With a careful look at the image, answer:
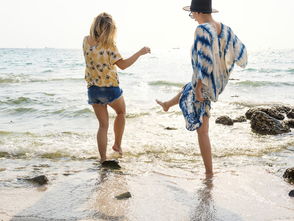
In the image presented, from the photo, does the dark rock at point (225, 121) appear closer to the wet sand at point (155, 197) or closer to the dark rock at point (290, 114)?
the dark rock at point (290, 114)

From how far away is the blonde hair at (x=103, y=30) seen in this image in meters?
4.60

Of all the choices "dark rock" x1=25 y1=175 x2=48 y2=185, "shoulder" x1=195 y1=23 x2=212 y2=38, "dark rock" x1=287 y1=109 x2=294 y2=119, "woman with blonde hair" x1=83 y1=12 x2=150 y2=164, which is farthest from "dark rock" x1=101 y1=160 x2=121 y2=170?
"dark rock" x1=287 y1=109 x2=294 y2=119

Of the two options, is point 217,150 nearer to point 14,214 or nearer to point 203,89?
point 203,89

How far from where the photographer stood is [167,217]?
10.2ft

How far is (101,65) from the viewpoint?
4.73m

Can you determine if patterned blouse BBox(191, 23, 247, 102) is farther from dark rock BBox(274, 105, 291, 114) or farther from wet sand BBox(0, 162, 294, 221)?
dark rock BBox(274, 105, 291, 114)

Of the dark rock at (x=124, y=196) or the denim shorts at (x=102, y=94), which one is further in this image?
the denim shorts at (x=102, y=94)

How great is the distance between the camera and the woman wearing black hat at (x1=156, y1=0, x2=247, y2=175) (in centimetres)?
376

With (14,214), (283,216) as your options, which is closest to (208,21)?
(283,216)

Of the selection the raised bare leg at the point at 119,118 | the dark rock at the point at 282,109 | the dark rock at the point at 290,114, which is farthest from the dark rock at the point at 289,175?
the dark rock at the point at 282,109

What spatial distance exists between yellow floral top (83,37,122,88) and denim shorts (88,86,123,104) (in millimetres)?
54

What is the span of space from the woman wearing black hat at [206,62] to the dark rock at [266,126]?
2.93 meters

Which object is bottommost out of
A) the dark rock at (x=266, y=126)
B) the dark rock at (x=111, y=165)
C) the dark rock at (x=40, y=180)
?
the dark rock at (x=266, y=126)

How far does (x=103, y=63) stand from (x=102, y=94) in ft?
1.34
